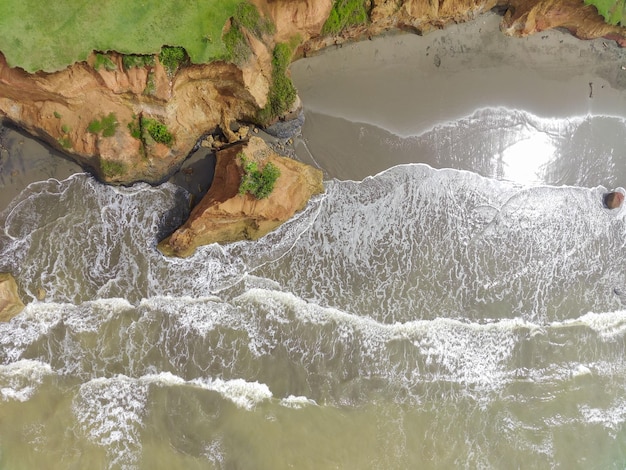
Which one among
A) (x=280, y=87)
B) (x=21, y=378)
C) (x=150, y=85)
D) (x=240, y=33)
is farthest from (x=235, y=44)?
(x=21, y=378)

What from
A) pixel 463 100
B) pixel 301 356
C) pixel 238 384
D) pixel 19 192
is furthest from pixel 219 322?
pixel 463 100

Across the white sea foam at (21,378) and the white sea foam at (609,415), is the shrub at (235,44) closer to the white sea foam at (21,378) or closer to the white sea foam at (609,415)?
the white sea foam at (21,378)

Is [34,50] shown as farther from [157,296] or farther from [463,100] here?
[463,100]

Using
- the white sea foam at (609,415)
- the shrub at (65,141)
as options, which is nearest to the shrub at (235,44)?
the shrub at (65,141)

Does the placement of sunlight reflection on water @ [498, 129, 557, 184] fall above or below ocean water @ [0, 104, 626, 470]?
above

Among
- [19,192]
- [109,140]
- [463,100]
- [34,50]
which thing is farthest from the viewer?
[463,100]

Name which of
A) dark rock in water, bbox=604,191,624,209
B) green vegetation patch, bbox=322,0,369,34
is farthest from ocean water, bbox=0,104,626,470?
green vegetation patch, bbox=322,0,369,34

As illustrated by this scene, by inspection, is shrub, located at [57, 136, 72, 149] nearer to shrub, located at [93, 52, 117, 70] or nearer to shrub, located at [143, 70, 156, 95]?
shrub, located at [93, 52, 117, 70]

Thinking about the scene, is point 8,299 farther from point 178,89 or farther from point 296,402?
point 296,402
